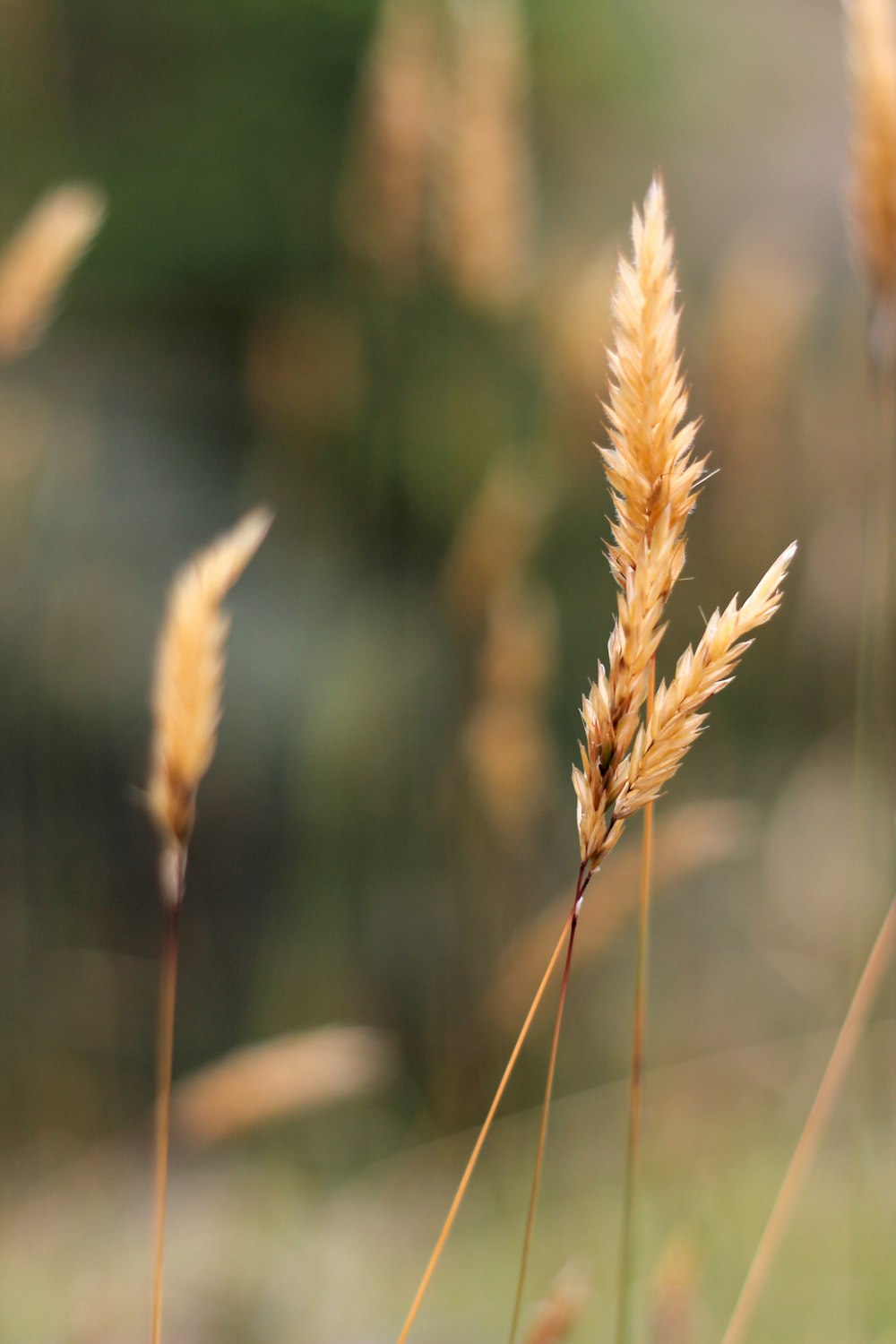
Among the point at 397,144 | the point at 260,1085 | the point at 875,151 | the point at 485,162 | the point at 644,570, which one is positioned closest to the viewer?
the point at 644,570

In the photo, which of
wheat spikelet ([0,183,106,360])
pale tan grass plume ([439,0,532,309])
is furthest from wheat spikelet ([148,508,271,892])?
pale tan grass plume ([439,0,532,309])

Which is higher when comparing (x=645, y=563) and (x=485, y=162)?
(x=485, y=162)

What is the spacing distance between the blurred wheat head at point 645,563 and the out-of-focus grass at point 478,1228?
63 cm

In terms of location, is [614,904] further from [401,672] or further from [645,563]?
[401,672]

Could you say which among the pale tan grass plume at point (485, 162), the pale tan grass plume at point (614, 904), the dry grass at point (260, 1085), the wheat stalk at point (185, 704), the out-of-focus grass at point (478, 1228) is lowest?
the out-of-focus grass at point (478, 1228)

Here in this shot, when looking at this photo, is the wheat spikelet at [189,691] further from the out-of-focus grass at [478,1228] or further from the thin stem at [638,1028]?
the out-of-focus grass at [478,1228]

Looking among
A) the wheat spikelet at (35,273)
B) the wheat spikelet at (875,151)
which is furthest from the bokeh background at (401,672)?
the wheat spikelet at (35,273)

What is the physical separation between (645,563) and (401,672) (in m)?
1.61

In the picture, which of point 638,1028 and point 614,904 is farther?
point 614,904

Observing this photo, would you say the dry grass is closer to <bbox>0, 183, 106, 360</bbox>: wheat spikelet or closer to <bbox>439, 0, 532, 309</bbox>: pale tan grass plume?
<bbox>0, 183, 106, 360</bbox>: wheat spikelet

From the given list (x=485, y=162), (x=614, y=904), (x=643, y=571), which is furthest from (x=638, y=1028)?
(x=485, y=162)

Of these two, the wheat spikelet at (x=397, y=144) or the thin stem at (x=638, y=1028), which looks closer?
the thin stem at (x=638, y=1028)

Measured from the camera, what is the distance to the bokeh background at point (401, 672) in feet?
3.92

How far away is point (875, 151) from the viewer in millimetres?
602
